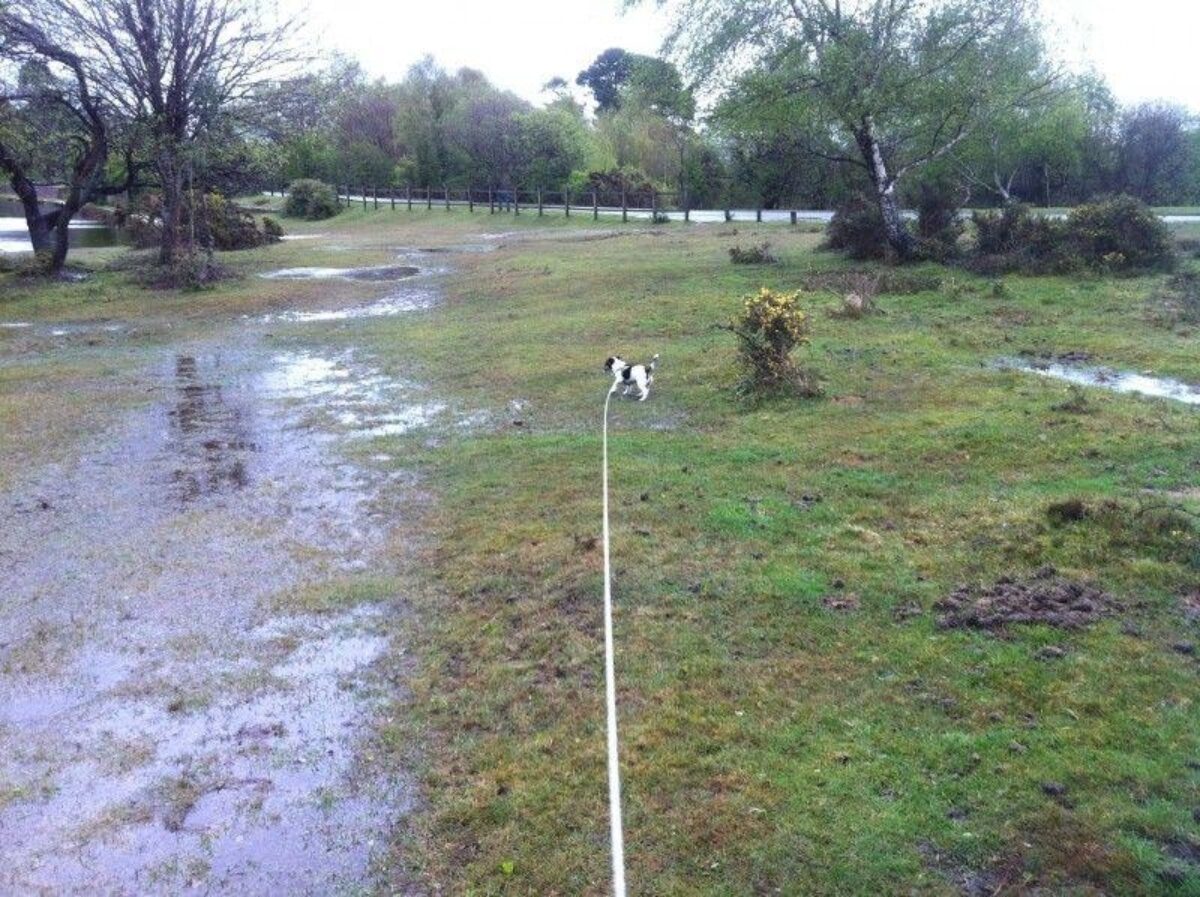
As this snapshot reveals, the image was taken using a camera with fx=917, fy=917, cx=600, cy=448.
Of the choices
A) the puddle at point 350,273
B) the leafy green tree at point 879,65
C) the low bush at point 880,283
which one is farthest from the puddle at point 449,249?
the low bush at point 880,283

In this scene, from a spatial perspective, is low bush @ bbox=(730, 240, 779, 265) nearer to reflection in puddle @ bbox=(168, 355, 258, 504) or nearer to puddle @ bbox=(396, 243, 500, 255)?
puddle @ bbox=(396, 243, 500, 255)

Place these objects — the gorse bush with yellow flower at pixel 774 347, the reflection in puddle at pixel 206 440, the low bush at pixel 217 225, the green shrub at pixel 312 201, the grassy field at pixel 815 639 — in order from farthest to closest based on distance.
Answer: the green shrub at pixel 312 201 → the low bush at pixel 217 225 → the gorse bush with yellow flower at pixel 774 347 → the reflection in puddle at pixel 206 440 → the grassy field at pixel 815 639

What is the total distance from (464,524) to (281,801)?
3.08m

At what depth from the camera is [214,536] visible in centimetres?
666

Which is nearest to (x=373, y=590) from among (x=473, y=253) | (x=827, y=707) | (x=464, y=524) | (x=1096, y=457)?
(x=464, y=524)

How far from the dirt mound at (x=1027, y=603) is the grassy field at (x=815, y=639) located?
0.28ft

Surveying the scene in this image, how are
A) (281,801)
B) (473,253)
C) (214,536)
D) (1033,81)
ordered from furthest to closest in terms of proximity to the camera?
1. (473,253)
2. (1033,81)
3. (214,536)
4. (281,801)

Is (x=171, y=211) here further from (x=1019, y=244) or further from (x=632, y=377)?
(x=1019, y=244)

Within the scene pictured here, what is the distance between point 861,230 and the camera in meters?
18.8

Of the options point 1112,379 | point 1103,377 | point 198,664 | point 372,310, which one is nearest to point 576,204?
point 372,310

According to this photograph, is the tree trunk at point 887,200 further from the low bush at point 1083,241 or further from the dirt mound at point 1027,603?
the dirt mound at point 1027,603

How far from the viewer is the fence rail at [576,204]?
113ft

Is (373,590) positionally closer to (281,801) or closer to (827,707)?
(281,801)

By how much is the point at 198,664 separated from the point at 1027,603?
4347mm
